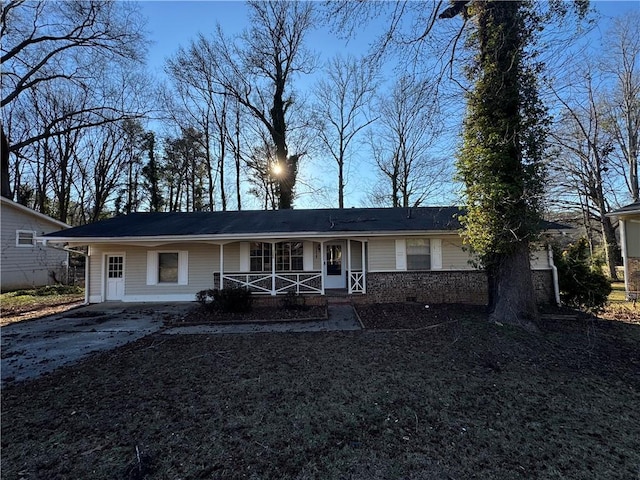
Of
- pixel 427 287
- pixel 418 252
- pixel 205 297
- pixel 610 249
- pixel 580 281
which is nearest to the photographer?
pixel 580 281

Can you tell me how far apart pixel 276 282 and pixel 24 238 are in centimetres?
1489

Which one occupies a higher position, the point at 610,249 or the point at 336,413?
the point at 610,249

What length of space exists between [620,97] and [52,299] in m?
32.2

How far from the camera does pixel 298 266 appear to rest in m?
12.6

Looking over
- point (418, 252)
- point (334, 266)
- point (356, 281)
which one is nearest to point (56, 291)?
point (334, 266)

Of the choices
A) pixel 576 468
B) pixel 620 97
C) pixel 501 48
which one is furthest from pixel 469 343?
pixel 620 97

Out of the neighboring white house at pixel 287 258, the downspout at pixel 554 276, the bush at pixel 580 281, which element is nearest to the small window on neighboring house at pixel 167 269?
the neighboring white house at pixel 287 258

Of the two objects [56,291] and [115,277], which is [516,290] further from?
[56,291]

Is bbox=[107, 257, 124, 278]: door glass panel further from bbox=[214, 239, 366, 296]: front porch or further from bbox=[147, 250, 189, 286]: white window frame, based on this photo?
bbox=[214, 239, 366, 296]: front porch

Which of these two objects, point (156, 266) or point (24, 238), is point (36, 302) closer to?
point (156, 266)

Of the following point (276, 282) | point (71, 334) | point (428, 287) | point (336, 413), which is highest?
point (276, 282)

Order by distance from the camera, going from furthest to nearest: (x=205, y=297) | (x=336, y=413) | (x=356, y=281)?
(x=356, y=281) → (x=205, y=297) → (x=336, y=413)

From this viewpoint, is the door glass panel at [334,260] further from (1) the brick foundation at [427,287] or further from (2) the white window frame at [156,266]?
(2) the white window frame at [156,266]

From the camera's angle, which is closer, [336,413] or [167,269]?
[336,413]
